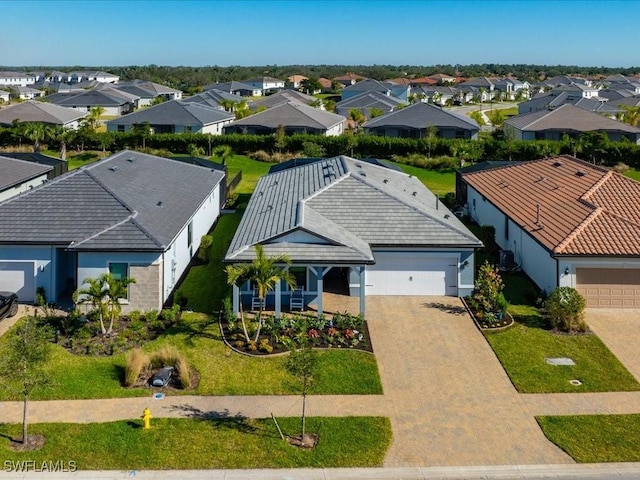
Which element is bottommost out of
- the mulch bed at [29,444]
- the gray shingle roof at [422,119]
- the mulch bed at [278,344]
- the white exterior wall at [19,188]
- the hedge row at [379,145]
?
the mulch bed at [29,444]

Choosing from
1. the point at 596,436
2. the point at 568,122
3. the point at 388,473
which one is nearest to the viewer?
the point at 388,473

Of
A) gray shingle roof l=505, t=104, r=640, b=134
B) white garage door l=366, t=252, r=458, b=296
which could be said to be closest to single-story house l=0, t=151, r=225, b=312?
white garage door l=366, t=252, r=458, b=296

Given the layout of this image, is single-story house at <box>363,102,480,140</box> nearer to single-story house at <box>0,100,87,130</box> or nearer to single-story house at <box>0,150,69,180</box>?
single-story house at <box>0,100,87,130</box>

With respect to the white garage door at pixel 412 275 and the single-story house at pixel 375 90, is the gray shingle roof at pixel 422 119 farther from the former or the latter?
the single-story house at pixel 375 90

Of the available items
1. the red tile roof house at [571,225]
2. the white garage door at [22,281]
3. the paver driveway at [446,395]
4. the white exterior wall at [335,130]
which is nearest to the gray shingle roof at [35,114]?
the white exterior wall at [335,130]

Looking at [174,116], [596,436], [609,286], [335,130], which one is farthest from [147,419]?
[335,130]

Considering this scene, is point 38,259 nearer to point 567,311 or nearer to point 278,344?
point 278,344

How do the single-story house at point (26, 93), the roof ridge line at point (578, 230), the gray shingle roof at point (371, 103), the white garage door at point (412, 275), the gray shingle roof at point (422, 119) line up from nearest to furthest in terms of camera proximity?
the roof ridge line at point (578, 230), the white garage door at point (412, 275), the gray shingle roof at point (422, 119), the gray shingle roof at point (371, 103), the single-story house at point (26, 93)
